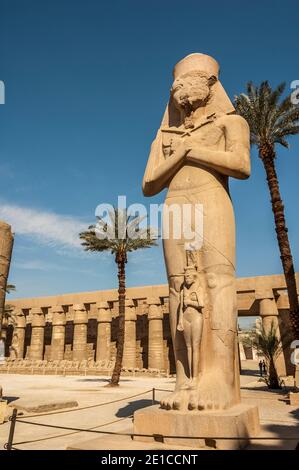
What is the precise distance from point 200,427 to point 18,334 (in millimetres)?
35179

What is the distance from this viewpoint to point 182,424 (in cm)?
344

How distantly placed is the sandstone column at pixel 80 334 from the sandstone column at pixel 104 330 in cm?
177

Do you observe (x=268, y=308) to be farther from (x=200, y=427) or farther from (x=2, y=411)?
(x=200, y=427)

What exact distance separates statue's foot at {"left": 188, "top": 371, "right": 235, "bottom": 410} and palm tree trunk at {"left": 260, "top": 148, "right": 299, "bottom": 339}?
34.8ft

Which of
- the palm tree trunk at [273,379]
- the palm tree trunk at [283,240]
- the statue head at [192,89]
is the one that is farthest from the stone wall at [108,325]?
the statue head at [192,89]

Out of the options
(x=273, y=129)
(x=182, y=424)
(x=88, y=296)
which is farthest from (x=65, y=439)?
(x=88, y=296)

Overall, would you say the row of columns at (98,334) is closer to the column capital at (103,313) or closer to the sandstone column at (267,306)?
the column capital at (103,313)

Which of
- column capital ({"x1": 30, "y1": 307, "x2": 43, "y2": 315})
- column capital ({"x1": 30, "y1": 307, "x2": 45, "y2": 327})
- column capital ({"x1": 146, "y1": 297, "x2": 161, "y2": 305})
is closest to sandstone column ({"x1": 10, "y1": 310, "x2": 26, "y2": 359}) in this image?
column capital ({"x1": 30, "y1": 307, "x2": 43, "y2": 315})

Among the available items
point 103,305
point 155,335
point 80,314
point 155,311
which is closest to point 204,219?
point 155,311

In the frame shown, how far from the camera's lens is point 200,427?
131 inches

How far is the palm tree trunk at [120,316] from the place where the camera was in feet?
57.8

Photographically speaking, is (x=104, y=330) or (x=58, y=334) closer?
(x=104, y=330)

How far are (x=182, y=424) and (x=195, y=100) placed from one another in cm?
355
